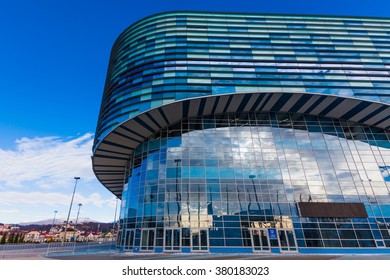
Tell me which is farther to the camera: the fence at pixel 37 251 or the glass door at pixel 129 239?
the glass door at pixel 129 239

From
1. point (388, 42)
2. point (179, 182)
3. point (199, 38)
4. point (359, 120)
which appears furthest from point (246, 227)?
point (388, 42)

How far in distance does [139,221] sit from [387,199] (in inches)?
1207

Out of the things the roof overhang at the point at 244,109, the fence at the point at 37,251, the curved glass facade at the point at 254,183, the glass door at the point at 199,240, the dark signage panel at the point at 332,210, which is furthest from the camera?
the roof overhang at the point at 244,109

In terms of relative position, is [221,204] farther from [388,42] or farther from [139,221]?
[388,42]

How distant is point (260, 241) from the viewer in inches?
885

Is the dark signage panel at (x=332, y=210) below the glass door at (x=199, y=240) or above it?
above

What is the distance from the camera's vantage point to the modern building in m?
23.3

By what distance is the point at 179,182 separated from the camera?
25469mm

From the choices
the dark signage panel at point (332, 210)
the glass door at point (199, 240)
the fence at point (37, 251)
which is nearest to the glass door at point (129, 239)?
the fence at point (37, 251)

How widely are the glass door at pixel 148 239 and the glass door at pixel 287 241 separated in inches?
560

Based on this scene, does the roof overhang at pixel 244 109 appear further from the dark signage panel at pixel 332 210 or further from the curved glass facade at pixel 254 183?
the dark signage panel at pixel 332 210

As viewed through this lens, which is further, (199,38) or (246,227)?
(199,38)

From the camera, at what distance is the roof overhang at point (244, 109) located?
2780cm

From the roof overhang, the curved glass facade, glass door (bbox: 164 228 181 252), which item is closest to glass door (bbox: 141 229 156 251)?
the curved glass facade
